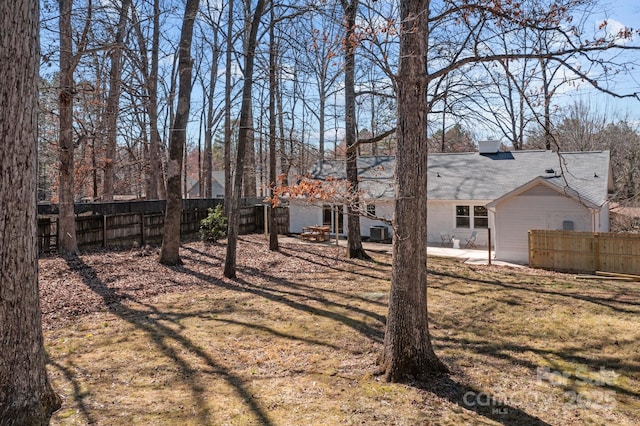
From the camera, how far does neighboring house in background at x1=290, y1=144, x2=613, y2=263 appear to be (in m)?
13.9

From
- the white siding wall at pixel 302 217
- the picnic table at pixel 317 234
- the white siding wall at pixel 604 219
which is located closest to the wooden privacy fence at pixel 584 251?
the white siding wall at pixel 604 219

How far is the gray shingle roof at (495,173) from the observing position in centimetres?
1605

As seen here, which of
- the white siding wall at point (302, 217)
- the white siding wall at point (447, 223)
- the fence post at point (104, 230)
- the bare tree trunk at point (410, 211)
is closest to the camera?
the bare tree trunk at point (410, 211)

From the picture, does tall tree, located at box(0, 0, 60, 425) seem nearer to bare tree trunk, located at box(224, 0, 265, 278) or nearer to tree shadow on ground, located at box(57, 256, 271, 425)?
tree shadow on ground, located at box(57, 256, 271, 425)

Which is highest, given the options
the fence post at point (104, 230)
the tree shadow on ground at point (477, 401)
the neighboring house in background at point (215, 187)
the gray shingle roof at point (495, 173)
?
the neighboring house in background at point (215, 187)

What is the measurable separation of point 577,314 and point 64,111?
42.9ft

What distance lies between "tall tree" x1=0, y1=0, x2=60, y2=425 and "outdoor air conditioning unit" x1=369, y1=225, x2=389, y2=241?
51.3ft

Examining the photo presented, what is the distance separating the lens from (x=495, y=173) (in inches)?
742

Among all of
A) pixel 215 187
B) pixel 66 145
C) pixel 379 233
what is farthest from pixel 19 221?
pixel 215 187

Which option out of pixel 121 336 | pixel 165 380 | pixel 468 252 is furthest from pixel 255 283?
pixel 468 252

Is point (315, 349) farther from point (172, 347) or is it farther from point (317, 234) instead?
point (317, 234)

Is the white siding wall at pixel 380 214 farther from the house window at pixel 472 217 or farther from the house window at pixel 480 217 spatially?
the house window at pixel 480 217

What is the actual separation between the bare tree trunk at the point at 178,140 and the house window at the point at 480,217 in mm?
12033

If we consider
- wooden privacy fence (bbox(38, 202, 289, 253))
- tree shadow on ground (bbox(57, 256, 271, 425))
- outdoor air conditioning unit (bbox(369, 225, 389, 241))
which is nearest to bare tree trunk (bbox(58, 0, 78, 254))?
wooden privacy fence (bbox(38, 202, 289, 253))
